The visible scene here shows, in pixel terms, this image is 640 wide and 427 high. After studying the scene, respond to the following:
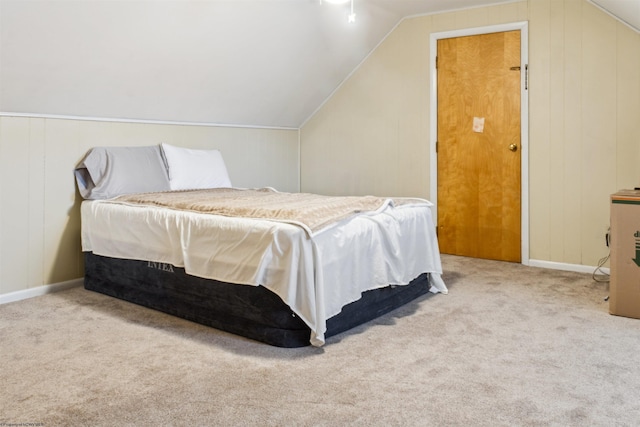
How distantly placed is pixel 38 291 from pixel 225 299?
1.60 m

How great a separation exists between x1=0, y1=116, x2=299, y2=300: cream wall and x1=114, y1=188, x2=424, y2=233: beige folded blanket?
46 centimetres

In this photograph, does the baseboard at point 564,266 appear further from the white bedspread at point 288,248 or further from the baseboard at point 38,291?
the baseboard at point 38,291

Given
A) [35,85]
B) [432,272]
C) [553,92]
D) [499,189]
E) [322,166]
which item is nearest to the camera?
[35,85]

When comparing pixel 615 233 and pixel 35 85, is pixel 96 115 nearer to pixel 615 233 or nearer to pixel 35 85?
pixel 35 85

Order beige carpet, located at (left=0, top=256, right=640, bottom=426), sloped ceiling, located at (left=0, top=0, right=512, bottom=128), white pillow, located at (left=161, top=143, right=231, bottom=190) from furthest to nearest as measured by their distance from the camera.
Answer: white pillow, located at (left=161, top=143, right=231, bottom=190), sloped ceiling, located at (left=0, top=0, right=512, bottom=128), beige carpet, located at (left=0, top=256, right=640, bottom=426)

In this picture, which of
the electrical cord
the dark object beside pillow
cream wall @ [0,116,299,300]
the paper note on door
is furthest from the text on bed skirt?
the electrical cord

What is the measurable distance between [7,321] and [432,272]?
2530mm

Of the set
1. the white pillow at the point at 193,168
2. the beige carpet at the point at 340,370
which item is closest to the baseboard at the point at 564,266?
the beige carpet at the point at 340,370

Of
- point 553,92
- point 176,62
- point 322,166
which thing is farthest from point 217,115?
point 553,92

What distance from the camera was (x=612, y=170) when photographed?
3979 millimetres

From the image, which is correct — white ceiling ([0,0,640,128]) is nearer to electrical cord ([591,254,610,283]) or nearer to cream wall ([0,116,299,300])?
cream wall ([0,116,299,300])

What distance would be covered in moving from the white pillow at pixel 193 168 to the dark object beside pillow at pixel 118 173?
0.38 feet

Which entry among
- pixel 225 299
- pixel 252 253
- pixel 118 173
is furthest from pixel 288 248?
pixel 118 173

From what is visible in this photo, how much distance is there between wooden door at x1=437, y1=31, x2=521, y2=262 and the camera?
176 inches
